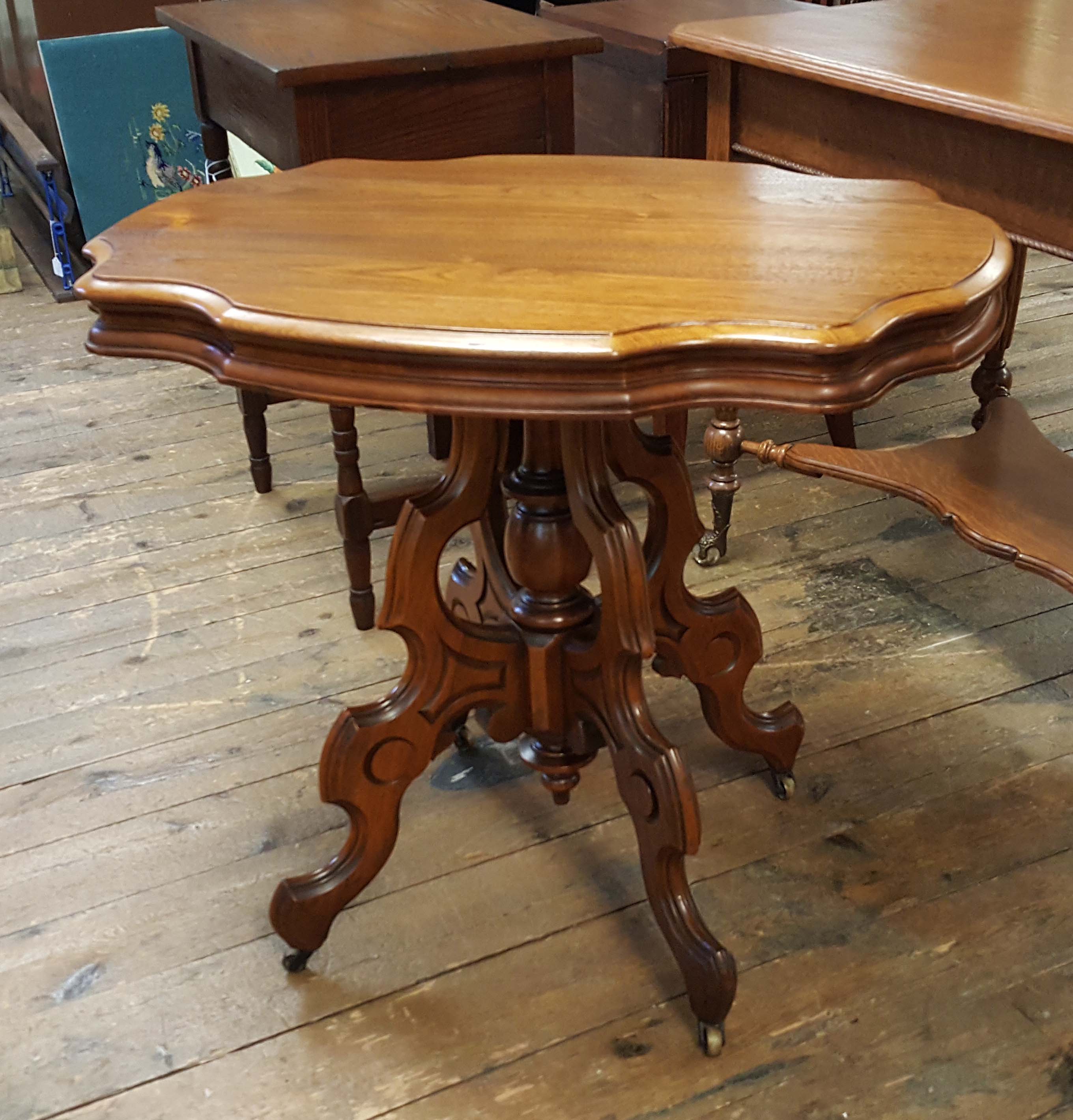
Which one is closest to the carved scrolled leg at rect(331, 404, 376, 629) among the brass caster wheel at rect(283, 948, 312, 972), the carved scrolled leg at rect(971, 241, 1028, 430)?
the brass caster wheel at rect(283, 948, 312, 972)

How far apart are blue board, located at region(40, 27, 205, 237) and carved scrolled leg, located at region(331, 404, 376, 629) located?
1.97 m

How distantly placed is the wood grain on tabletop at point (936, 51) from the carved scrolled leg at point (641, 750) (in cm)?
52

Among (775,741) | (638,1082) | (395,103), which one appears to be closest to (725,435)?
(775,741)

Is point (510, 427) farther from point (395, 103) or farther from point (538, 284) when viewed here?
point (395, 103)

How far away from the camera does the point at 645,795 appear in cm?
128

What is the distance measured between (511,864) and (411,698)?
315 mm

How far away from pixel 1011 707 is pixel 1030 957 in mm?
472

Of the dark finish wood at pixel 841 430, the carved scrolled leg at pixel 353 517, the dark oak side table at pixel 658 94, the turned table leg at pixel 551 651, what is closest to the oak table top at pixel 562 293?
the turned table leg at pixel 551 651

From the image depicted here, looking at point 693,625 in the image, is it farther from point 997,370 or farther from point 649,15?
point 649,15

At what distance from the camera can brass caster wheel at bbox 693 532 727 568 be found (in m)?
2.11

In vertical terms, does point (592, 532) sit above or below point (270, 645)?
above

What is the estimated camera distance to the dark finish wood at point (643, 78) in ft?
6.93

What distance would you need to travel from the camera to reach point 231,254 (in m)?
1.08

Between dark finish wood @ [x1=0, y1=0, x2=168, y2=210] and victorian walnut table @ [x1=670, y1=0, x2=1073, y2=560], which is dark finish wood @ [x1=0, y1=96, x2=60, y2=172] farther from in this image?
victorian walnut table @ [x1=670, y1=0, x2=1073, y2=560]
